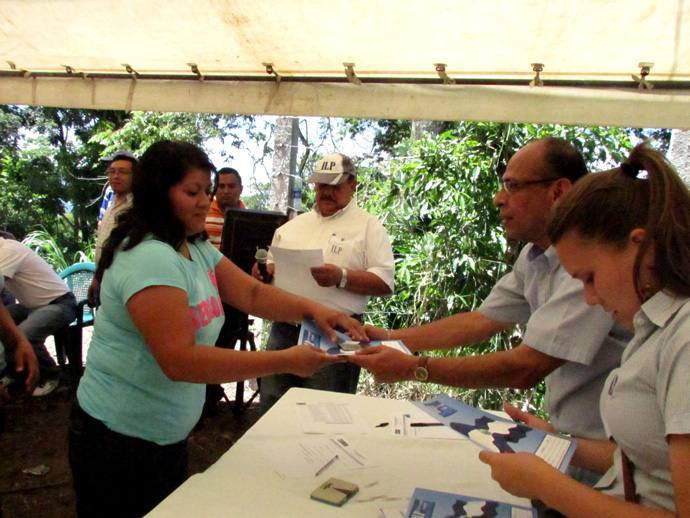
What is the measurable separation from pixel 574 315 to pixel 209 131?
10859 millimetres

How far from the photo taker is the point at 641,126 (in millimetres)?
2258

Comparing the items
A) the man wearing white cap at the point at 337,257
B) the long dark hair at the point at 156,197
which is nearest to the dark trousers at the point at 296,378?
the man wearing white cap at the point at 337,257

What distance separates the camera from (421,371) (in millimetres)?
1865

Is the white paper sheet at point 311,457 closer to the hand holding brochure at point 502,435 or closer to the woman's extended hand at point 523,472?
the hand holding brochure at point 502,435

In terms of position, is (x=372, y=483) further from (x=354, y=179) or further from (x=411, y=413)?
(x=354, y=179)

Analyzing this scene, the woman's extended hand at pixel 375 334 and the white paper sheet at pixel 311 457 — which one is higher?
the woman's extended hand at pixel 375 334

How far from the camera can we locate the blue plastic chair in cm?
454

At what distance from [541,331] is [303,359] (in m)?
0.77

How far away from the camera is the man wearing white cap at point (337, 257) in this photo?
2.76 m

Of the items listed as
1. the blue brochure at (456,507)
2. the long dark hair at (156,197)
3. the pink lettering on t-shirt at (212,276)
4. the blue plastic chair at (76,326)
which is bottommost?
the blue plastic chair at (76,326)

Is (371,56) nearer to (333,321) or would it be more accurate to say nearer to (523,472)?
(333,321)

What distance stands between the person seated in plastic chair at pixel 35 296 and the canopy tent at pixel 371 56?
67.0 inches

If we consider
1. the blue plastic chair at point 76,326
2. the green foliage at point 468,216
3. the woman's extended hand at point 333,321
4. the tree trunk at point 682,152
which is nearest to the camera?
the woman's extended hand at point 333,321

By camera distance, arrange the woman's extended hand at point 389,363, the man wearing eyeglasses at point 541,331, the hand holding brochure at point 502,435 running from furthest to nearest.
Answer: the woman's extended hand at point 389,363
the man wearing eyeglasses at point 541,331
the hand holding brochure at point 502,435
